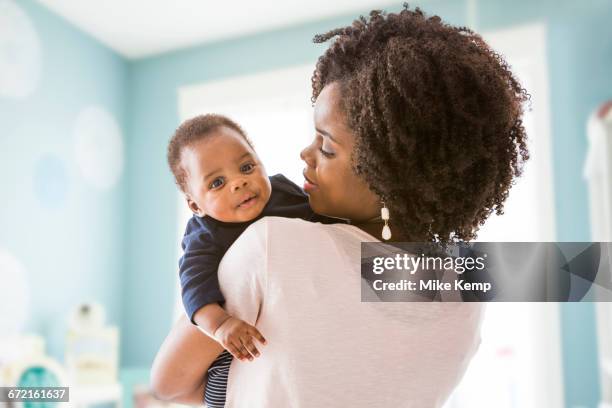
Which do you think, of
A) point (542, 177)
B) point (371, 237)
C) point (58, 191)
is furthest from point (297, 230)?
point (58, 191)

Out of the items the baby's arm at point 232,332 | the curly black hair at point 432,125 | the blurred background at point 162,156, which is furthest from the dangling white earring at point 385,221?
the blurred background at point 162,156

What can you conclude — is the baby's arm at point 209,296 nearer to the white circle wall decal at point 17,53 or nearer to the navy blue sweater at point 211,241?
the navy blue sweater at point 211,241

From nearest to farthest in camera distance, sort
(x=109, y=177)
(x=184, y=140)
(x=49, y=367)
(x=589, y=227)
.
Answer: (x=184, y=140) < (x=49, y=367) < (x=589, y=227) < (x=109, y=177)

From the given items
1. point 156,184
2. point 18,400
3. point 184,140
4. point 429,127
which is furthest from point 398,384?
point 156,184

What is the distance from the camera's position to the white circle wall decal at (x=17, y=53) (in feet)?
7.02

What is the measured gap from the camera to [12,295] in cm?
217

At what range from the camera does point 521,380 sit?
6.93 ft

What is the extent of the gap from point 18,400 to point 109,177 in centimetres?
205

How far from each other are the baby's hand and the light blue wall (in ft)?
6.41

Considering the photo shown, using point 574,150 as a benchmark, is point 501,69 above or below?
below

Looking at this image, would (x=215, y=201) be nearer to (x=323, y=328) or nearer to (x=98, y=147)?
(x=323, y=328)

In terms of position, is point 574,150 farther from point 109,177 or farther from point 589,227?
point 109,177

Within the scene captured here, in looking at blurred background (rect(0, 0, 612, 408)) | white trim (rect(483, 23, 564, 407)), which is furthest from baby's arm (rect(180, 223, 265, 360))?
white trim (rect(483, 23, 564, 407))

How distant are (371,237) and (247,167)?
222 millimetres
